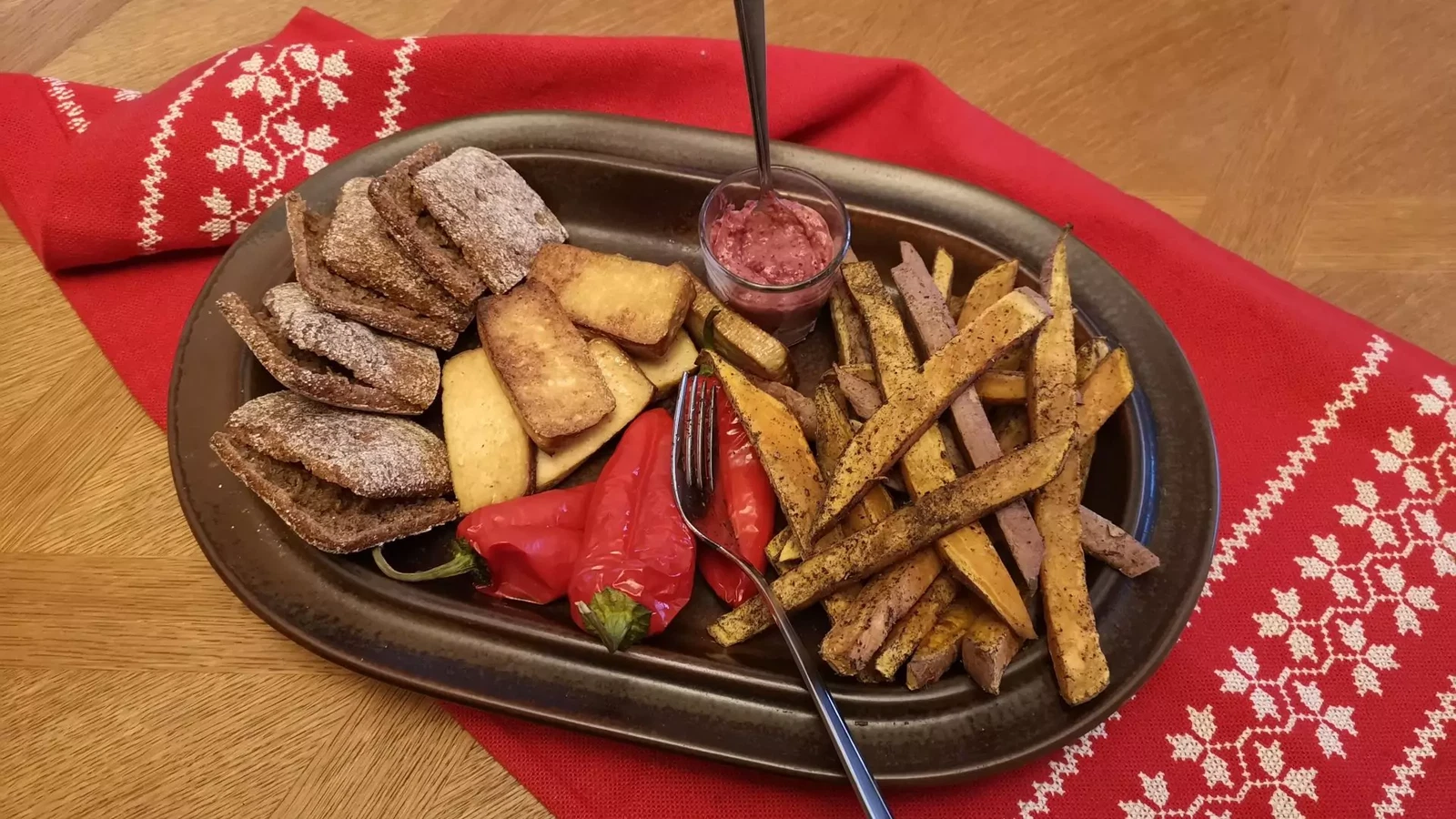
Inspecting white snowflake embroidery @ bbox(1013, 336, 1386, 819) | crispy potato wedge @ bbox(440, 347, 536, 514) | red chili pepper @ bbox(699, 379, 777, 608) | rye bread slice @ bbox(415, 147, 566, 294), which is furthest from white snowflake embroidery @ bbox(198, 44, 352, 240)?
white snowflake embroidery @ bbox(1013, 336, 1386, 819)

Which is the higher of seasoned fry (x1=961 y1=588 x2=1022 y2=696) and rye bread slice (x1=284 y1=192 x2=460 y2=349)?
rye bread slice (x1=284 y1=192 x2=460 y2=349)

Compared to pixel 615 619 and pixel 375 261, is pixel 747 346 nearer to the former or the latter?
pixel 615 619

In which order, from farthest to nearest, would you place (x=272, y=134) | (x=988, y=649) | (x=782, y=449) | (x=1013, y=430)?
(x=272, y=134) < (x=1013, y=430) < (x=782, y=449) < (x=988, y=649)

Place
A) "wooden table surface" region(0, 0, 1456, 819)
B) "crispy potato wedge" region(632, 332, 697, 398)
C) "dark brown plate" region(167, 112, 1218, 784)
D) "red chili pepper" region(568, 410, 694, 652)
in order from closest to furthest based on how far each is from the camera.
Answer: "dark brown plate" region(167, 112, 1218, 784) → "red chili pepper" region(568, 410, 694, 652) → "wooden table surface" region(0, 0, 1456, 819) → "crispy potato wedge" region(632, 332, 697, 398)

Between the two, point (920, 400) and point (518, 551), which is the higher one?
point (920, 400)

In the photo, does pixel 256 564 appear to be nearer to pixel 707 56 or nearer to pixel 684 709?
pixel 684 709

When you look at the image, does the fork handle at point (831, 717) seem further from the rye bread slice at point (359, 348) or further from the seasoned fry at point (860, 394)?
the rye bread slice at point (359, 348)

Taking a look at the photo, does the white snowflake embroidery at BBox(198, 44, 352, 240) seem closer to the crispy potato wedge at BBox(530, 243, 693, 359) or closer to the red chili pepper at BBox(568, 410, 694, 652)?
the crispy potato wedge at BBox(530, 243, 693, 359)

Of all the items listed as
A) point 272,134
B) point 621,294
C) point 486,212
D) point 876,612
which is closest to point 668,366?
point 621,294

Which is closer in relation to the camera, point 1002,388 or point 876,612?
point 876,612
